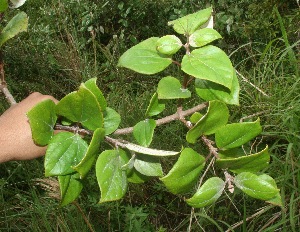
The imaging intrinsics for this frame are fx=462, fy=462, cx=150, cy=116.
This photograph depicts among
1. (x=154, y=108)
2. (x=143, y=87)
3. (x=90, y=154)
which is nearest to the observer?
(x=90, y=154)

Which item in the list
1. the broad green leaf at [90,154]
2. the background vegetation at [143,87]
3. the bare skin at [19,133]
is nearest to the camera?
the broad green leaf at [90,154]

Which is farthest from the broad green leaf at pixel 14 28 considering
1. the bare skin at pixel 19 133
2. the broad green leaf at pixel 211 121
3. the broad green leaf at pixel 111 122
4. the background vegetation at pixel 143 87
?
the background vegetation at pixel 143 87

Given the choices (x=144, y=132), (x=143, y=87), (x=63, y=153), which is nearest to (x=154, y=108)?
(x=144, y=132)

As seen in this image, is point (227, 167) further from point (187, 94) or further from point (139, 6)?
point (139, 6)

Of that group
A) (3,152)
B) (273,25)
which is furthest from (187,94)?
(273,25)

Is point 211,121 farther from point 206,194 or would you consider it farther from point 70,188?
point 70,188

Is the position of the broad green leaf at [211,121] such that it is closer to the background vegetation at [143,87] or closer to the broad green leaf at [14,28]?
the broad green leaf at [14,28]
